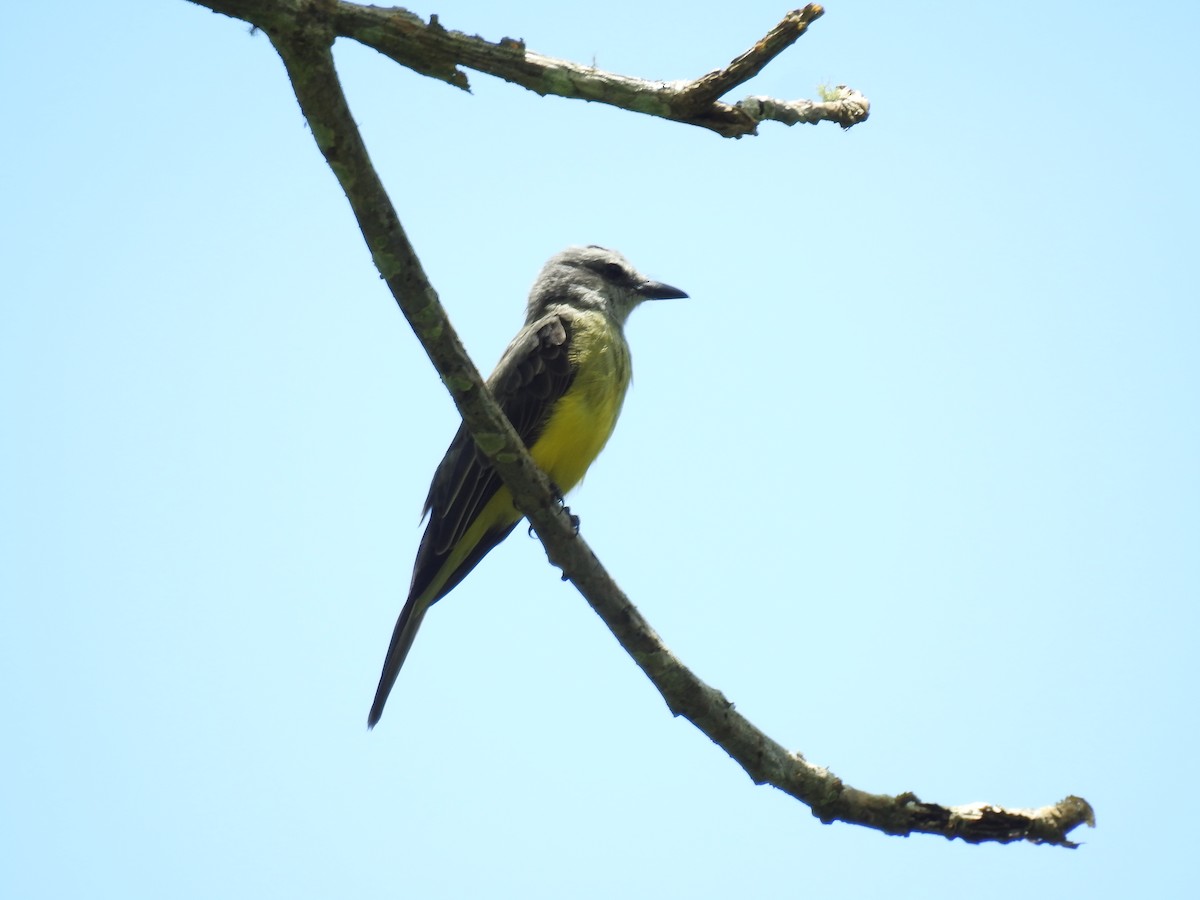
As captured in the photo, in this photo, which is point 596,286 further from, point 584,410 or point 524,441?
point 524,441

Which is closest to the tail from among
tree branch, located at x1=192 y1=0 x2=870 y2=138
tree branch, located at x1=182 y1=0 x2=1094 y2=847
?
tree branch, located at x1=182 y1=0 x2=1094 y2=847

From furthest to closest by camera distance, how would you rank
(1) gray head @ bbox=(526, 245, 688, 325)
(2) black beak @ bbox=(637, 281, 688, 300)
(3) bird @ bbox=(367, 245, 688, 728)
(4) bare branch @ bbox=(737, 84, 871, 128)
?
(2) black beak @ bbox=(637, 281, 688, 300) < (1) gray head @ bbox=(526, 245, 688, 325) < (3) bird @ bbox=(367, 245, 688, 728) < (4) bare branch @ bbox=(737, 84, 871, 128)

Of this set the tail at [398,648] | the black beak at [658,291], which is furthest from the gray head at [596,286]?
the tail at [398,648]

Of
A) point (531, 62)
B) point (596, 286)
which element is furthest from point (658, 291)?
point (531, 62)

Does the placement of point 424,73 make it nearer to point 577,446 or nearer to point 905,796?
point 577,446

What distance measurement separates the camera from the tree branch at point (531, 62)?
12.5 feet

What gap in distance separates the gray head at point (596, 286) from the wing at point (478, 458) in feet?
2.99

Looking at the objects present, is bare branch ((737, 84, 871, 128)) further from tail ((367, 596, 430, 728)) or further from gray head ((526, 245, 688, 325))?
tail ((367, 596, 430, 728))

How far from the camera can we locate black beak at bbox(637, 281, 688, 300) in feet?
27.7

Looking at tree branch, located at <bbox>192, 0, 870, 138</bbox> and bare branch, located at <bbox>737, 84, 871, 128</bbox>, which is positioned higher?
bare branch, located at <bbox>737, 84, 871, 128</bbox>

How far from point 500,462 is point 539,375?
189 centimetres

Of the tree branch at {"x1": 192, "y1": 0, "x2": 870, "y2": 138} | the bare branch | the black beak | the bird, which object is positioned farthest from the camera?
the black beak

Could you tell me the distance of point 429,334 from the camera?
4566 millimetres

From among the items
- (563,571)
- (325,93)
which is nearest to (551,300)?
(563,571)
